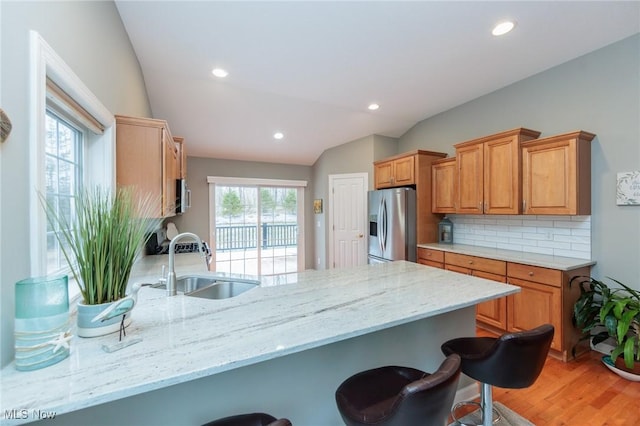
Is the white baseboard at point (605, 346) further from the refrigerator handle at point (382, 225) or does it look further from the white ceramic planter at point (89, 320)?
the white ceramic planter at point (89, 320)

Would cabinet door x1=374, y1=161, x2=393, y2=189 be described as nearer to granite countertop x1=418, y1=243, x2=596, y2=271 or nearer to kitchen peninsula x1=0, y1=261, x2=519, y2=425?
granite countertop x1=418, y1=243, x2=596, y2=271

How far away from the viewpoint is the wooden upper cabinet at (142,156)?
2045mm

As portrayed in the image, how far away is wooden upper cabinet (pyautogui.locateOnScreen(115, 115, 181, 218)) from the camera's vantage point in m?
2.04

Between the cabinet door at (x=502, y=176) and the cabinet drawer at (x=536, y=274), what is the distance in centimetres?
62

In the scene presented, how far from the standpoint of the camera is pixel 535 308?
2.61 m

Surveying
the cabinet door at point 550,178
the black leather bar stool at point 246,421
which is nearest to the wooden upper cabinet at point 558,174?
the cabinet door at point 550,178

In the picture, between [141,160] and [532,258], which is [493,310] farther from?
[141,160]

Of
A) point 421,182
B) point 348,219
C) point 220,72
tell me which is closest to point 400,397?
point 220,72

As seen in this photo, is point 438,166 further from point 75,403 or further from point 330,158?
point 75,403

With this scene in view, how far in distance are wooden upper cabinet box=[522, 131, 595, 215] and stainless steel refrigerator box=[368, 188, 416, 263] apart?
1.37m

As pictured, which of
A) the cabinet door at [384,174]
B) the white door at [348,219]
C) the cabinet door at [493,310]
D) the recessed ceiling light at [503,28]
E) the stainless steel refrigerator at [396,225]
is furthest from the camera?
the white door at [348,219]

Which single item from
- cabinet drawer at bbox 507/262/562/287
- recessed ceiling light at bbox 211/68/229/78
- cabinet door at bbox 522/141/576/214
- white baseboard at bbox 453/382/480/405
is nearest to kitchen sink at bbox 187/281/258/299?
white baseboard at bbox 453/382/480/405

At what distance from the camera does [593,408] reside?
192cm

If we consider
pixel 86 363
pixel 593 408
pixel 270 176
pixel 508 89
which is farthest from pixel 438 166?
pixel 86 363
